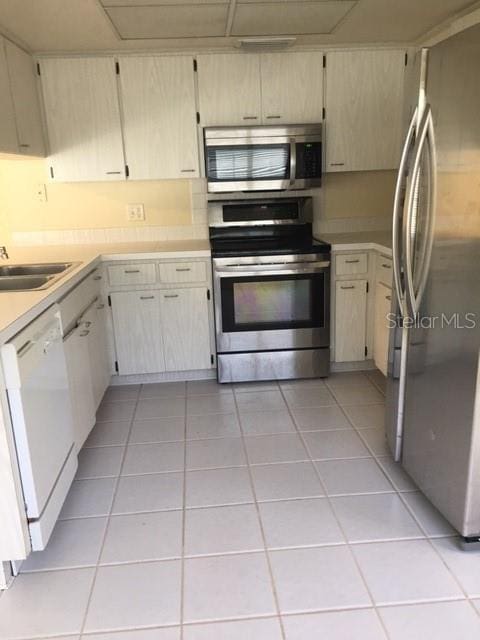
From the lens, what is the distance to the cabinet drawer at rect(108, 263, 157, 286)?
10.6 feet

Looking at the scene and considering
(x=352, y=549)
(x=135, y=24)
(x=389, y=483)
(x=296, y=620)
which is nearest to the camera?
(x=296, y=620)

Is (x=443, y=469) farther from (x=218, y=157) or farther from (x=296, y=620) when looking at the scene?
(x=218, y=157)

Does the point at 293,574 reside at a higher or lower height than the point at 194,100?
lower

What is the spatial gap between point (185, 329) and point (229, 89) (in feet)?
5.06

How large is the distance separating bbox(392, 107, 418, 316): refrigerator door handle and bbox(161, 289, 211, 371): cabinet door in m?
1.47

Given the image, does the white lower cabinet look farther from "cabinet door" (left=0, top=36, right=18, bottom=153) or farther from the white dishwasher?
the white dishwasher

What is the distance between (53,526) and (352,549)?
1092 millimetres

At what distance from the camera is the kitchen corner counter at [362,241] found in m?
3.15

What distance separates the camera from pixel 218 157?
3.24 meters

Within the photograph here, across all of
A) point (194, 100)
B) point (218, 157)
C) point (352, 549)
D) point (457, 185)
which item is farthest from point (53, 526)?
point (194, 100)

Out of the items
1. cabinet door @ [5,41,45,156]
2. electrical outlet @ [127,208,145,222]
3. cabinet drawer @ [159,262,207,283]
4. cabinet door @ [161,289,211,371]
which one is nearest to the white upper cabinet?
electrical outlet @ [127,208,145,222]

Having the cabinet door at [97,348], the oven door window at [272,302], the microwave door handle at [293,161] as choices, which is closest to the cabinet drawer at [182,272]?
the oven door window at [272,302]

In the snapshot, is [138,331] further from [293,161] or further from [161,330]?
[293,161]

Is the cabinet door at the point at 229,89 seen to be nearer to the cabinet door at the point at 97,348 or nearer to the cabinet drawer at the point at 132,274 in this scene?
the cabinet drawer at the point at 132,274
